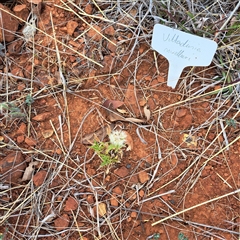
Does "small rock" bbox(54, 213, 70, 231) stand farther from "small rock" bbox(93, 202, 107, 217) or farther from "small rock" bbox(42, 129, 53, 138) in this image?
"small rock" bbox(42, 129, 53, 138)

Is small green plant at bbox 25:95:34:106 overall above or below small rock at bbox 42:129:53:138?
above

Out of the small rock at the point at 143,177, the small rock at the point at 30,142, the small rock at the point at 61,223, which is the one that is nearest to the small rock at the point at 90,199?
the small rock at the point at 61,223

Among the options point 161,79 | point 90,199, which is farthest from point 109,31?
point 90,199

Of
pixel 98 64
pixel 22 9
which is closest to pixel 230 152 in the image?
pixel 98 64

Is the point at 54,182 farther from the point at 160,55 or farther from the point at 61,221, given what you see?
the point at 160,55

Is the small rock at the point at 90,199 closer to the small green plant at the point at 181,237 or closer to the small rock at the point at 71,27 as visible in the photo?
the small green plant at the point at 181,237

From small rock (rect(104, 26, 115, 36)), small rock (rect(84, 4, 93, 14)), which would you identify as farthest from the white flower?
small rock (rect(84, 4, 93, 14))
